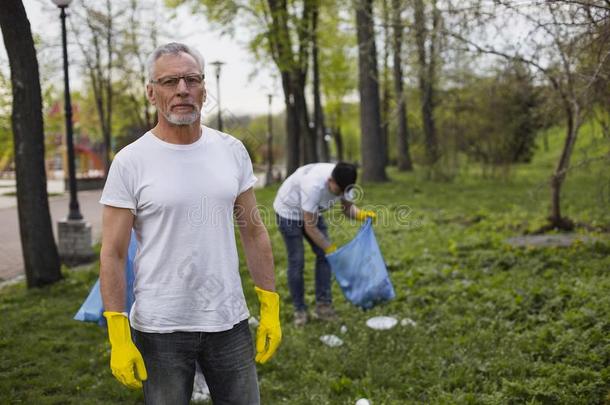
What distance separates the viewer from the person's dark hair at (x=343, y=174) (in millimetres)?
5082

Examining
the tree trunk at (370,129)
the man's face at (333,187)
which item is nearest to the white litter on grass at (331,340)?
the man's face at (333,187)

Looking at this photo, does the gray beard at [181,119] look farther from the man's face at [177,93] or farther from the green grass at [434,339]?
the green grass at [434,339]

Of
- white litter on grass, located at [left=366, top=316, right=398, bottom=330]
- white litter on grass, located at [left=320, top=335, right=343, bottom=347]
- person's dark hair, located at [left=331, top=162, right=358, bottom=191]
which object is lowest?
white litter on grass, located at [left=320, top=335, right=343, bottom=347]

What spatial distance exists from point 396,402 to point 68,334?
A: 10.2 feet

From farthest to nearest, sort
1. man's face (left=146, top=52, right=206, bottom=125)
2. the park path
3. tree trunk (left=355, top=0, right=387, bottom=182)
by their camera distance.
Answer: tree trunk (left=355, top=0, right=387, bottom=182) < the park path < man's face (left=146, top=52, right=206, bottom=125)

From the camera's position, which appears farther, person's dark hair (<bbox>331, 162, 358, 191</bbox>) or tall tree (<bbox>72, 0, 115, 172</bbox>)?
tall tree (<bbox>72, 0, 115, 172</bbox>)

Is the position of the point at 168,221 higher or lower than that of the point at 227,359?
higher

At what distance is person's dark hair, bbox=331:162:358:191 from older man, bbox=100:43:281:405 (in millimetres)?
2825

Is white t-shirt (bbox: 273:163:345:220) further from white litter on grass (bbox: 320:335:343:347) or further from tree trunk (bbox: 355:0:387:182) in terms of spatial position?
tree trunk (bbox: 355:0:387:182)

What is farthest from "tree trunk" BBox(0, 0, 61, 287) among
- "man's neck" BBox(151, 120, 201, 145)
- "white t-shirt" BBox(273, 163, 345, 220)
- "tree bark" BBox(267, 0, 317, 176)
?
"tree bark" BBox(267, 0, 317, 176)

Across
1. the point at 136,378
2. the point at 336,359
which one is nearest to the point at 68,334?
the point at 336,359

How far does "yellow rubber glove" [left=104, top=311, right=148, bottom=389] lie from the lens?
212 centimetres

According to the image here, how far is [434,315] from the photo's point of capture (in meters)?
5.48

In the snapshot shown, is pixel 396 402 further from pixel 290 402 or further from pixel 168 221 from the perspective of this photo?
pixel 168 221
